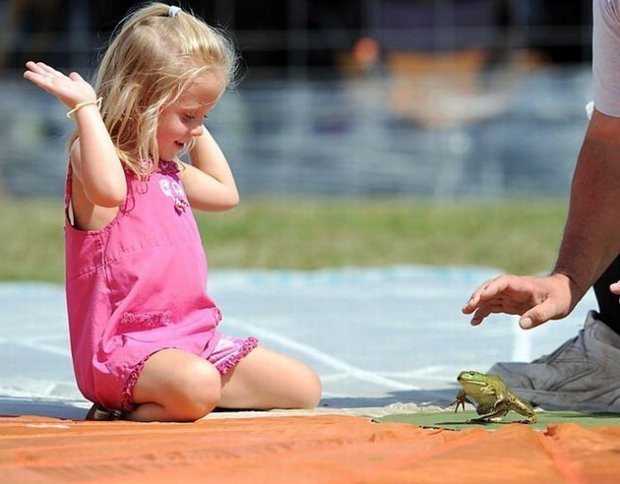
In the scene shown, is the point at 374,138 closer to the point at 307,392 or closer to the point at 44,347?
the point at 44,347

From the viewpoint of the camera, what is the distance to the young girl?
2660 mm

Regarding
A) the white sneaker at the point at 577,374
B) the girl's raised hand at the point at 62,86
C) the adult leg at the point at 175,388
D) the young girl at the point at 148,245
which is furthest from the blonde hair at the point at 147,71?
the white sneaker at the point at 577,374

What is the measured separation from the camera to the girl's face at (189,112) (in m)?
2.84

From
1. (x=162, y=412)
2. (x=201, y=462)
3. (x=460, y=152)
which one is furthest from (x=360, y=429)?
(x=460, y=152)

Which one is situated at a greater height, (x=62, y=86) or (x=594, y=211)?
(x=62, y=86)

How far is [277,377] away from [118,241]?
459mm

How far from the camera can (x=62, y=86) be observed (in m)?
2.66

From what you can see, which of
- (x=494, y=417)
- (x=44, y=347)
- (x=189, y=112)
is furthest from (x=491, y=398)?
(x=44, y=347)

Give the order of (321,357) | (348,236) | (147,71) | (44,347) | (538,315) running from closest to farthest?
(538,315)
(147,71)
(321,357)
(44,347)
(348,236)

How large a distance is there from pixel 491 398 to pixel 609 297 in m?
0.59

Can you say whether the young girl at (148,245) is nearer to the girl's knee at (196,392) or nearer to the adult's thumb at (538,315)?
the girl's knee at (196,392)

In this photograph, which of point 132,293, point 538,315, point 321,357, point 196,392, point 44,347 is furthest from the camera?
point 44,347

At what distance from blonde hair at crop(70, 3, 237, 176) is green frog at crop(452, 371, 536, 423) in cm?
85

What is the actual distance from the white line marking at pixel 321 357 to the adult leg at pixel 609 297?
48 centimetres
